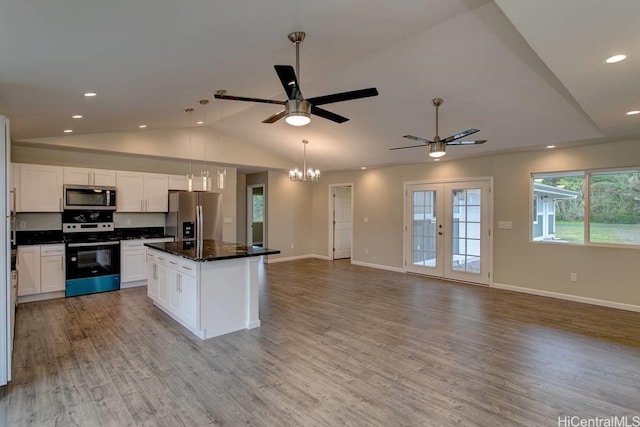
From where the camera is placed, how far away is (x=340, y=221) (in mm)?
9562

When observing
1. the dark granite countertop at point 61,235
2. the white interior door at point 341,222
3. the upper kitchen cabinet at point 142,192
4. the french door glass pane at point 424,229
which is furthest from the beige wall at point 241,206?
the french door glass pane at point 424,229

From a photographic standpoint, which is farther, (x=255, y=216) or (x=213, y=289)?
(x=255, y=216)

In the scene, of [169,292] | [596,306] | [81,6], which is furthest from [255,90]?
[596,306]

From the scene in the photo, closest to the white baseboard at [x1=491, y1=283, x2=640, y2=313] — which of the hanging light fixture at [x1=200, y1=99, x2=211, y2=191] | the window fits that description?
the window

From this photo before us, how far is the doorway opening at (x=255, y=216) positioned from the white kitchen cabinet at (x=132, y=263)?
12.3ft

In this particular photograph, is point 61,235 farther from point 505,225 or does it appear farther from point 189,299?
point 505,225

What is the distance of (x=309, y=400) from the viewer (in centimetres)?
252

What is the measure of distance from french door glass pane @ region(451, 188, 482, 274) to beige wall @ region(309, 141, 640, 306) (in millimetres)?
340

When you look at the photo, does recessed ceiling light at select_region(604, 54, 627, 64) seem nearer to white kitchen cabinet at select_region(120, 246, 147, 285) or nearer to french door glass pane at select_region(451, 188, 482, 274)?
french door glass pane at select_region(451, 188, 482, 274)

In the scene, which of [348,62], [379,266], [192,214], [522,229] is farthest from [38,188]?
[522,229]

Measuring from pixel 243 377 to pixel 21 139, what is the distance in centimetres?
505

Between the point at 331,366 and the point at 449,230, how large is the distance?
4749 mm

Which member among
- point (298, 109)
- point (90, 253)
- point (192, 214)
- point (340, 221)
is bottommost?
point (90, 253)

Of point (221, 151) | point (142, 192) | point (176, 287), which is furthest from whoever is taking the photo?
point (221, 151)
